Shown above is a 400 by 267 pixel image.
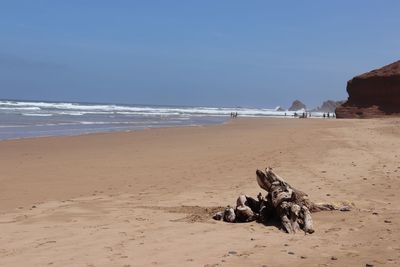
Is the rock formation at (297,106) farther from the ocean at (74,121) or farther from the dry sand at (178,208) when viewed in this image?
the dry sand at (178,208)

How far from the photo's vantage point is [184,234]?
608cm

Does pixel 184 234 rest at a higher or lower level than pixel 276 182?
lower

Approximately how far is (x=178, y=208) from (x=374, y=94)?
59.9 m

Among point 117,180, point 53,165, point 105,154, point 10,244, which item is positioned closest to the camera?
point 10,244

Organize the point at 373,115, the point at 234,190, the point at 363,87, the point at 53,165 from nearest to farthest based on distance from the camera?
the point at 234,190 < the point at 53,165 < the point at 373,115 < the point at 363,87

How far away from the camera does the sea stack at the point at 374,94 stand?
60312 millimetres

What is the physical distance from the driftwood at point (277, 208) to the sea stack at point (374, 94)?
2173 inches

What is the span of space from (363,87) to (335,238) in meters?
62.8

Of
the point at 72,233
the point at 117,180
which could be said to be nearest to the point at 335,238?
the point at 72,233

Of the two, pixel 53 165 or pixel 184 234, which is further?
pixel 53 165

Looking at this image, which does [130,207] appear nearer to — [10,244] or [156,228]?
[156,228]

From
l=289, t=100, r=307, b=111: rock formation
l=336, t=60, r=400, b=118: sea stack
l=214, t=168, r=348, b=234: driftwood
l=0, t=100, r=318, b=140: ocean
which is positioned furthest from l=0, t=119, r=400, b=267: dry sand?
l=289, t=100, r=307, b=111: rock formation

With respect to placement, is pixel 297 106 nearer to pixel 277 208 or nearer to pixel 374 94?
pixel 374 94

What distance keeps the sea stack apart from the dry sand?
47.5m
